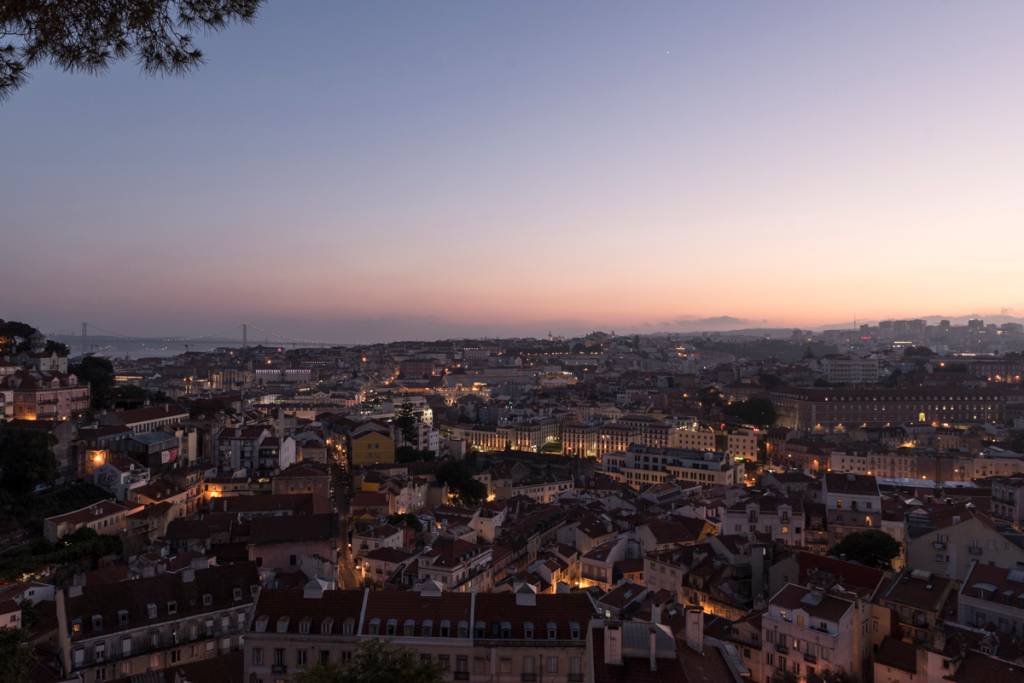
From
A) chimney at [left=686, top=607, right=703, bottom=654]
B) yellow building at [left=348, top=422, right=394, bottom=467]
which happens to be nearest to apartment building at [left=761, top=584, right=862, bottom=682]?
chimney at [left=686, top=607, right=703, bottom=654]

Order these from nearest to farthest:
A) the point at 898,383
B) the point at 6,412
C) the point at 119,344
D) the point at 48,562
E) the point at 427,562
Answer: the point at 48,562, the point at 427,562, the point at 6,412, the point at 898,383, the point at 119,344

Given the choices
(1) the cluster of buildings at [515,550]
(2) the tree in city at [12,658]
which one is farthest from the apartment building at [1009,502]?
(2) the tree in city at [12,658]

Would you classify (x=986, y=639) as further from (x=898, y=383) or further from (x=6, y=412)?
(x=898, y=383)

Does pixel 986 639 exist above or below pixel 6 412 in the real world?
below

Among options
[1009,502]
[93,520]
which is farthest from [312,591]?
[1009,502]

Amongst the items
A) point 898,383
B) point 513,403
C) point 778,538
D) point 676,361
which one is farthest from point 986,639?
point 676,361

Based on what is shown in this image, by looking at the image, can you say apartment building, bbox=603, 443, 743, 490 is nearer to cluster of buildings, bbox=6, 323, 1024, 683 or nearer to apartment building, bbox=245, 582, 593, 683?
cluster of buildings, bbox=6, 323, 1024, 683

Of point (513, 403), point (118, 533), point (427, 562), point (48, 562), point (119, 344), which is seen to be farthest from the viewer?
point (119, 344)
